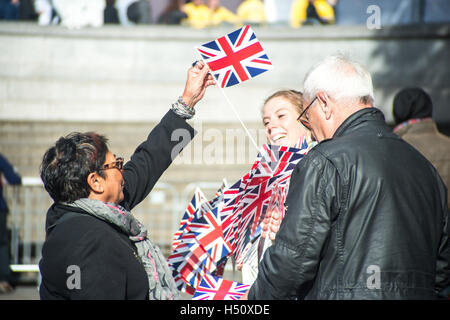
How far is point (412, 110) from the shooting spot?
16.8 feet

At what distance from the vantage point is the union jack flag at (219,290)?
334 cm

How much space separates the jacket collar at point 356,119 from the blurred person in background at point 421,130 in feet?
7.19

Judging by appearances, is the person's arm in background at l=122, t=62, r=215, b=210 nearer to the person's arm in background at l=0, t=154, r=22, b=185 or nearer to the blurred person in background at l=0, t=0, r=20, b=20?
the person's arm in background at l=0, t=154, r=22, b=185

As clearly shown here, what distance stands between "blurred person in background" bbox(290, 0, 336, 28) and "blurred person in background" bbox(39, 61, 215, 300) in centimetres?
1091

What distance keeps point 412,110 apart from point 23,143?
8902 mm

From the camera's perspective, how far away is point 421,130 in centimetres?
503

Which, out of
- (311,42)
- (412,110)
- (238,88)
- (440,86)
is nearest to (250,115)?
(238,88)

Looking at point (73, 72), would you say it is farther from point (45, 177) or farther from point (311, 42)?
point (45, 177)

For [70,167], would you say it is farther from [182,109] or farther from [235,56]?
[235,56]

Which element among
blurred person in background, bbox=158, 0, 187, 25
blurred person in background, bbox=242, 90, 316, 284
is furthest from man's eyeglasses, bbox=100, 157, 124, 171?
blurred person in background, bbox=158, 0, 187, 25

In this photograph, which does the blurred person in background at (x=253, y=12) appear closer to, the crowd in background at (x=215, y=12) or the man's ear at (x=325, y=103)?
the crowd in background at (x=215, y=12)

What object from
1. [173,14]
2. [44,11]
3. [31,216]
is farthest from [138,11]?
[31,216]

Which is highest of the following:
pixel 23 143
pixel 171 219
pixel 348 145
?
pixel 348 145

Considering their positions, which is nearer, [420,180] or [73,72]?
[420,180]
